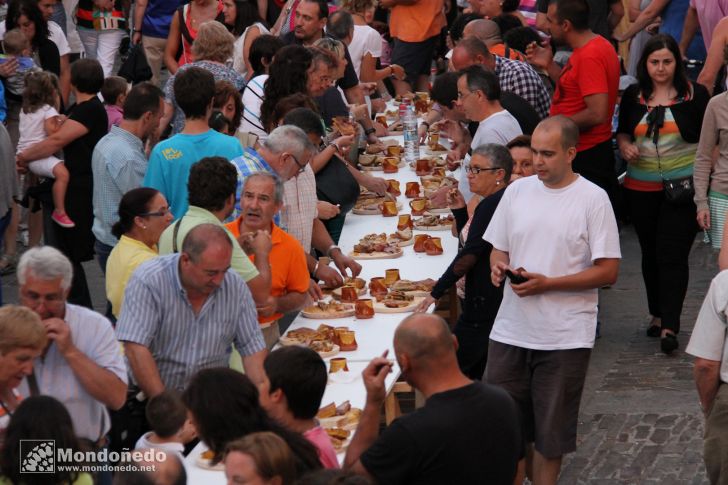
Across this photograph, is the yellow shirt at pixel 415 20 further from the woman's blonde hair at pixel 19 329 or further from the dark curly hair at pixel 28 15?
the woman's blonde hair at pixel 19 329

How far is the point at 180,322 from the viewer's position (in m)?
5.51

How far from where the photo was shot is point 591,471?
6820mm

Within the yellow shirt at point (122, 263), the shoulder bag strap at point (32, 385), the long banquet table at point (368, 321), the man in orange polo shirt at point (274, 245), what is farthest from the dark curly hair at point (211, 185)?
the shoulder bag strap at point (32, 385)

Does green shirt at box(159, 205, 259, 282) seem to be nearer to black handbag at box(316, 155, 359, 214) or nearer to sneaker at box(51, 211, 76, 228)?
black handbag at box(316, 155, 359, 214)

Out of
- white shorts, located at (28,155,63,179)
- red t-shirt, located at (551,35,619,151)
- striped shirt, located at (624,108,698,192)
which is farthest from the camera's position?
white shorts, located at (28,155,63,179)

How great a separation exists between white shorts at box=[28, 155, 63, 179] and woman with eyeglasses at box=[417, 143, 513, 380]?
12.1 feet

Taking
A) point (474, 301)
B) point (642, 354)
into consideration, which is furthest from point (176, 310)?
point (642, 354)

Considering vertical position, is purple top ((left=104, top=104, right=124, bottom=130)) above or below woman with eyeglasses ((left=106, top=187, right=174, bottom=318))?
below

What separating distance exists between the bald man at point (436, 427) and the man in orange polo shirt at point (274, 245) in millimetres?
1822

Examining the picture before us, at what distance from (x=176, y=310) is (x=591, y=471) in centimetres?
259

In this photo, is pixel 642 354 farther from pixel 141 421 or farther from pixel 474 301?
pixel 141 421

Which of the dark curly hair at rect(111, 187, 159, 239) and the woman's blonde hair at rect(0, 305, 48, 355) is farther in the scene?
the dark curly hair at rect(111, 187, 159, 239)

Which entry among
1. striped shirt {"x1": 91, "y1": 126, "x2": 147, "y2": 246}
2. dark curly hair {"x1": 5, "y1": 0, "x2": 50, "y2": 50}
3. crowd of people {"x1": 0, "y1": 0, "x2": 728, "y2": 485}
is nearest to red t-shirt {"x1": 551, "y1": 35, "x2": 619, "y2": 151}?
crowd of people {"x1": 0, "y1": 0, "x2": 728, "y2": 485}

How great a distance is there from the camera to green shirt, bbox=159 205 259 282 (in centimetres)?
597
